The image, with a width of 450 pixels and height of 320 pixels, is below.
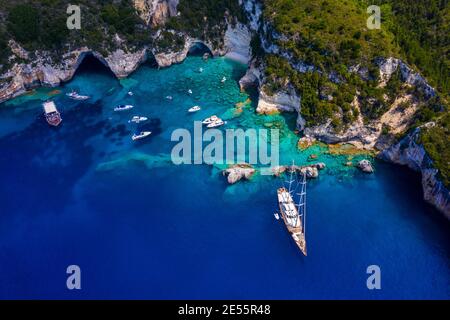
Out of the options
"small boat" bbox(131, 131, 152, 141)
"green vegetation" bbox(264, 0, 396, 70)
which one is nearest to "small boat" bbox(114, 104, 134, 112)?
"small boat" bbox(131, 131, 152, 141)

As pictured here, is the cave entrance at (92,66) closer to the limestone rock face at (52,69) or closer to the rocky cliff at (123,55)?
the limestone rock face at (52,69)

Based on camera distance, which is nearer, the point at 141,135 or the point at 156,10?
the point at 141,135

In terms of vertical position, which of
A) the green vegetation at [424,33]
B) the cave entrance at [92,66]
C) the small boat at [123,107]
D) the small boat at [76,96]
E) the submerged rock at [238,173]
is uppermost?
the green vegetation at [424,33]

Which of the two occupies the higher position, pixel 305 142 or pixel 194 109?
pixel 194 109

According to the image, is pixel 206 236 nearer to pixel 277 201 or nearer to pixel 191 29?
pixel 277 201

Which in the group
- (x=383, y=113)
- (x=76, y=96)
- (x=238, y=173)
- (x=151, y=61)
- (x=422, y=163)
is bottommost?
(x=238, y=173)

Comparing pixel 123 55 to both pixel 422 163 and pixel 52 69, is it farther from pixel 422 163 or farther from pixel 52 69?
pixel 422 163

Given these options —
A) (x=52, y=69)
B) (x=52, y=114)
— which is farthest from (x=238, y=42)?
(x=52, y=114)

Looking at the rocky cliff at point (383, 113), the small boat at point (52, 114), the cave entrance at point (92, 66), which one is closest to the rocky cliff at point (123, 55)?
the cave entrance at point (92, 66)
